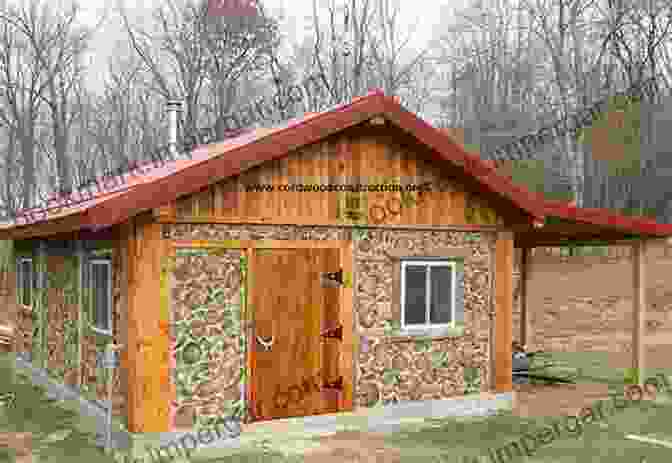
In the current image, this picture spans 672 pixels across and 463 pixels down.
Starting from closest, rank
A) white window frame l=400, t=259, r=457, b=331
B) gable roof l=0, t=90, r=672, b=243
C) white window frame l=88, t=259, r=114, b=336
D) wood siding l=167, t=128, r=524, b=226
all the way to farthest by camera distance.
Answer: gable roof l=0, t=90, r=672, b=243 < wood siding l=167, t=128, r=524, b=226 < white window frame l=88, t=259, r=114, b=336 < white window frame l=400, t=259, r=457, b=331

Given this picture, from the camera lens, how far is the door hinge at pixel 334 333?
9492mm

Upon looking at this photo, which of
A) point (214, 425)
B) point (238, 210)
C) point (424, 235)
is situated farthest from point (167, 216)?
point (424, 235)

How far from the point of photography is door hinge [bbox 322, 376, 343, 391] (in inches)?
374

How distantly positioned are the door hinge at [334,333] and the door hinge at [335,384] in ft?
1.67

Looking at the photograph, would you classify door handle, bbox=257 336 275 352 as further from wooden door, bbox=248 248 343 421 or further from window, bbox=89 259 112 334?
window, bbox=89 259 112 334

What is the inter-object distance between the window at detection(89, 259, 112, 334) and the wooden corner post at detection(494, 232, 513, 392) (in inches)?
206

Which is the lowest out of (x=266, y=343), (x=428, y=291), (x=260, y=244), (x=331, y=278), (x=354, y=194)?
(x=266, y=343)

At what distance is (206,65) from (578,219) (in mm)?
22893

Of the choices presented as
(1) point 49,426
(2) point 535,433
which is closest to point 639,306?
(2) point 535,433

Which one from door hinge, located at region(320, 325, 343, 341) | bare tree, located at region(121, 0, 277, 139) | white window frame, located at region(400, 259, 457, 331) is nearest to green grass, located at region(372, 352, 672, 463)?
white window frame, located at region(400, 259, 457, 331)

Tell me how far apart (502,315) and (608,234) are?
3285mm

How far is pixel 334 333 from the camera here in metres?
9.55

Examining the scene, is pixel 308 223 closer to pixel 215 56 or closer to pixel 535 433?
pixel 535 433

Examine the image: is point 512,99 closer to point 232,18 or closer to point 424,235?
point 232,18
